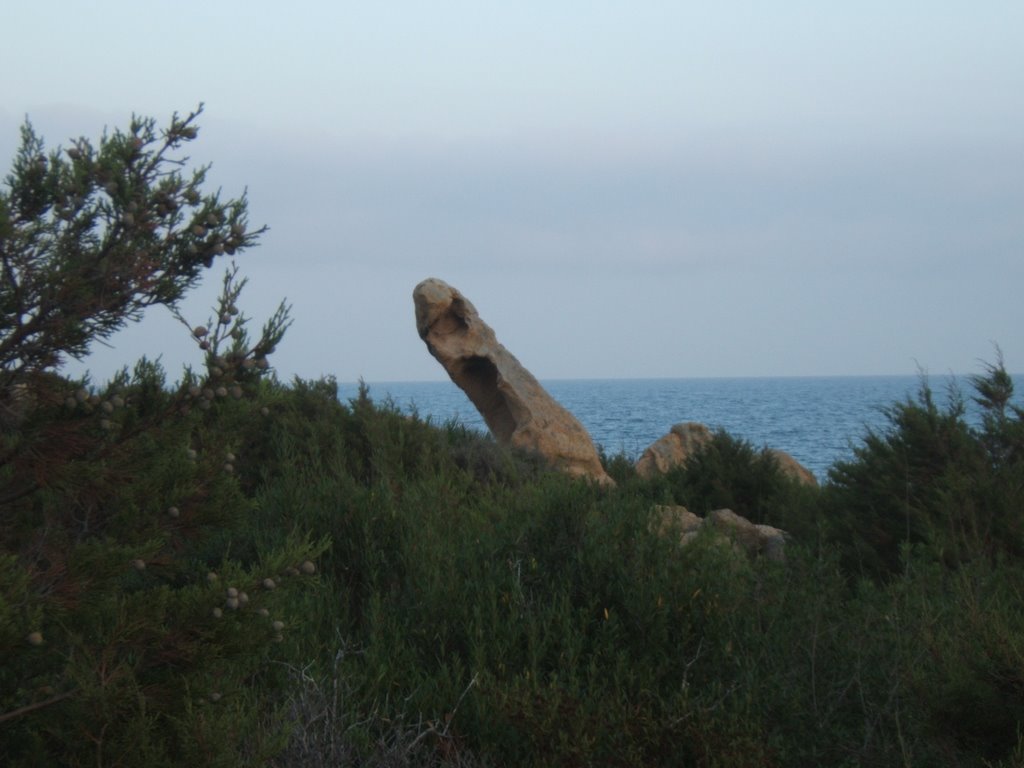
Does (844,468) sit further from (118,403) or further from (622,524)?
(118,403)

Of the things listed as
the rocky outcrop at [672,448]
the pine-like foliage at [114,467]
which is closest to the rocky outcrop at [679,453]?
the rocky outcrop at [672,448]

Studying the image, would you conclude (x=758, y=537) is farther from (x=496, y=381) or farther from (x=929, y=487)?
(x=496, y=381)

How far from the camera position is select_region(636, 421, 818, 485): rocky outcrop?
16.2m

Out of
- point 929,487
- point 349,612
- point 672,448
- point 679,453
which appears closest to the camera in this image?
point 349,612

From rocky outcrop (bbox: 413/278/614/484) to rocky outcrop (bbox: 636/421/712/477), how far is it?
1614mm

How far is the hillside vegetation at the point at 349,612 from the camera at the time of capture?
341cm

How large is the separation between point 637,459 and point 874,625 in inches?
459

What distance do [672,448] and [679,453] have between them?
0.17 m

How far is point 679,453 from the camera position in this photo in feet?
55.9

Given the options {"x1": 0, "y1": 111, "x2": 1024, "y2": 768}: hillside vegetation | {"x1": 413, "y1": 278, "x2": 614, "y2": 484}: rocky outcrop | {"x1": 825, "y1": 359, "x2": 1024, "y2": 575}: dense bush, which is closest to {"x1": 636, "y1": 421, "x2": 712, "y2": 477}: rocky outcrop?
{"x1": 413, "y1": 278, "x2": 614, "y2": 484}: rocky outcrop

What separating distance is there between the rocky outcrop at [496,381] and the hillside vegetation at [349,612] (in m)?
8.02

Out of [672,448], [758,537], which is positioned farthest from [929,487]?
[672,448]

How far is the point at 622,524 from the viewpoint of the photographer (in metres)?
5.71

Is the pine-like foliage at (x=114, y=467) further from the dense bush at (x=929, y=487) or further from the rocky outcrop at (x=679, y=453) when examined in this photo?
the rocky outcrop at (x=679, y=453)
